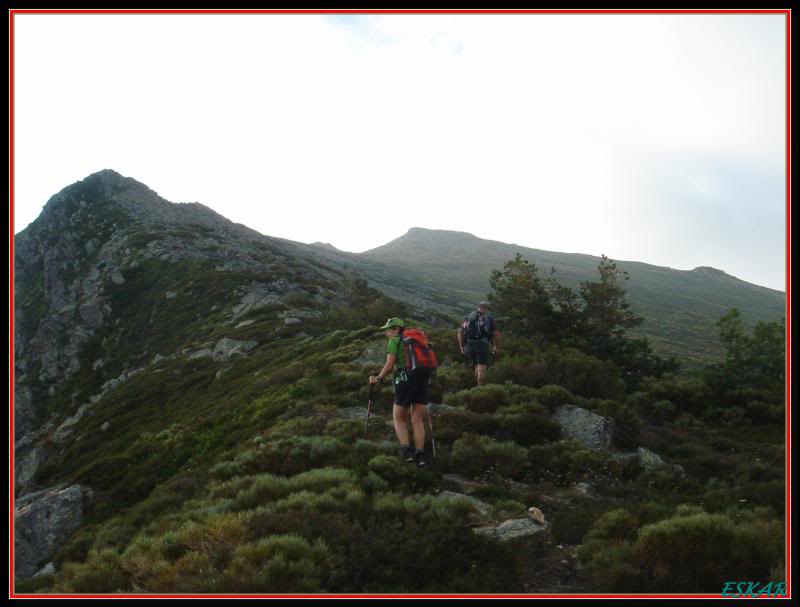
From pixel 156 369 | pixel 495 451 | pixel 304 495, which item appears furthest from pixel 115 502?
pixel 156 369

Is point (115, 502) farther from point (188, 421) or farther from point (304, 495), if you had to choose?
point (304, 495)

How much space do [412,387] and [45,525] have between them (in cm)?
989

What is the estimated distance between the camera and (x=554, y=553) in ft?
21.9

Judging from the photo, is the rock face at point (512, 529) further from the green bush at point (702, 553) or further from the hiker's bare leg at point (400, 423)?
the hiker's bare leg at point (400, 423)

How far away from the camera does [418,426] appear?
371 inches

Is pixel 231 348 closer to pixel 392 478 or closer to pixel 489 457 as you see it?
pixel 489 457

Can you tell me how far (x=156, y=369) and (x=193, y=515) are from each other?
860 inches

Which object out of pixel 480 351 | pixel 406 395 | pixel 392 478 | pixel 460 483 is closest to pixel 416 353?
pixel 406 395

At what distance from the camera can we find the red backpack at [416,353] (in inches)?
374

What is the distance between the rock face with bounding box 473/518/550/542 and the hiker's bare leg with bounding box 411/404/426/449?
2365 mm

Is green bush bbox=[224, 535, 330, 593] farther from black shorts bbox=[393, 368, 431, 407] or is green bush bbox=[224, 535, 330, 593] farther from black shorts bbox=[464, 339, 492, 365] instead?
black shorts bbox=[464, 339, 492, 365]

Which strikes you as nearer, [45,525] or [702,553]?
[702,553]

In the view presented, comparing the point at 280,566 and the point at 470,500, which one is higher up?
the point at 280,566

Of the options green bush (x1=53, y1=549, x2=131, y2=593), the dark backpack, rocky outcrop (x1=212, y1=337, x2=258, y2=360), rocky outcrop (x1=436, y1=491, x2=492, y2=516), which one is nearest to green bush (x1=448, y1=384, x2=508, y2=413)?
the dark backpack
